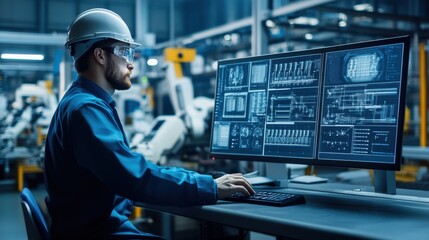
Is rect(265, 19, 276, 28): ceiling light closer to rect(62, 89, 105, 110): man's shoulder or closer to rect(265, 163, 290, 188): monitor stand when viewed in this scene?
rect(265, 163, 290, 188): monitor stand

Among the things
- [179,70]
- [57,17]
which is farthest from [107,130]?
[57,17]

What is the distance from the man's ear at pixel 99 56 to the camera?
1894 mm

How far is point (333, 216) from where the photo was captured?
160 centimetres

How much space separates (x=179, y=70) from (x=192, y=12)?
9.47 meters

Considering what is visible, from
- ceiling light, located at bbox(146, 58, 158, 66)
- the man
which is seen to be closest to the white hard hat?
the man

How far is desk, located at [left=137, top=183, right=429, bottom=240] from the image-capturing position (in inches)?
54.1

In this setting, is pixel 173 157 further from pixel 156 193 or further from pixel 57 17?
pixel 57 17

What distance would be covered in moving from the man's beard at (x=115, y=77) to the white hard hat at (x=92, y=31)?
0.10 m

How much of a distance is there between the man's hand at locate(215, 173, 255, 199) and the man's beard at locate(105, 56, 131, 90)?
0.51m

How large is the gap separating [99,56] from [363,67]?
0.96 m

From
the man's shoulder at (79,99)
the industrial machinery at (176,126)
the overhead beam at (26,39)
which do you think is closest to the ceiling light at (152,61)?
the industrial machinery at (176,126)

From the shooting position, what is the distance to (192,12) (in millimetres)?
15523

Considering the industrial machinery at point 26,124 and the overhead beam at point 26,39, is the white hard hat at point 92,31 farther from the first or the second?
the industrial machinery at point 26,124

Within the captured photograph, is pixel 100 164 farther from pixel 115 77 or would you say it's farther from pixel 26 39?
pixel 26 39
